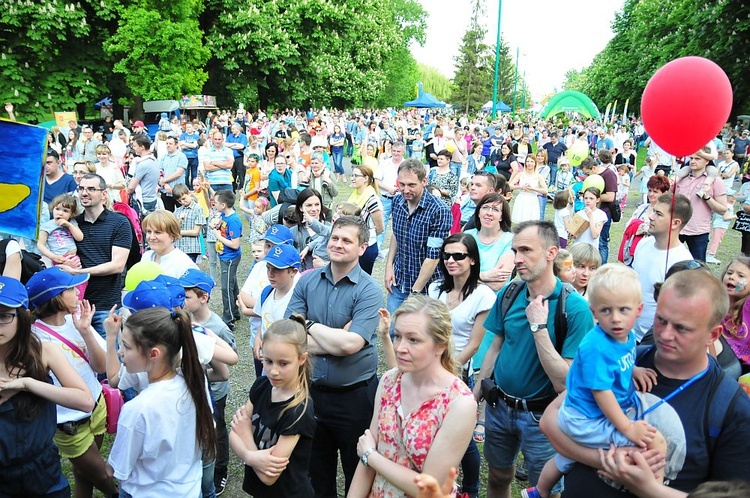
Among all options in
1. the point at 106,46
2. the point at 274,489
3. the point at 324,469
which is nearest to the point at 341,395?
the point at 324,469

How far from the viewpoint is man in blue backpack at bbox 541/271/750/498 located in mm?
2135

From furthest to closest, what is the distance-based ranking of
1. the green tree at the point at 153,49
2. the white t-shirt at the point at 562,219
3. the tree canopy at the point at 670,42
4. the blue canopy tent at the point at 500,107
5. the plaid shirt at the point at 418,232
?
the blue canopy tent at the point at 500,107, the tree canopy at the point at 670,42, the green tree at the point at 153,49, the white t-shirt at the point at 562,219, the plaid shirt at the point at 418,232

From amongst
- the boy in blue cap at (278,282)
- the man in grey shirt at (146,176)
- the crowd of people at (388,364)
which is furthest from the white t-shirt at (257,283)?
the man in grey shirt at (146,176)

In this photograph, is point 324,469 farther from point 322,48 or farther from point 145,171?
point 322,48

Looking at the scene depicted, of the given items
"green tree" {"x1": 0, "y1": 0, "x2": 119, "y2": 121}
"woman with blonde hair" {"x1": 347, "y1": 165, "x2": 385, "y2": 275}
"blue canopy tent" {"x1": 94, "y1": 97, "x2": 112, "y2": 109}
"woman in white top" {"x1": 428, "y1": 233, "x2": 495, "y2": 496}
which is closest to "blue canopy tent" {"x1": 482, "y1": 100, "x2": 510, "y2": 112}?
"blue canopy tent" {"x1": 94, "y1": 97, "x2": 112, "y2": 109}

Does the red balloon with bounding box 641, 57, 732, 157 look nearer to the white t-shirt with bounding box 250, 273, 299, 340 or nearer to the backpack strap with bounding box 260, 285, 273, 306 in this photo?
the white t-shirt with bounding box 250, 273, 299, 340

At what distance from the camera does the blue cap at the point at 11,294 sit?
9.49 ft

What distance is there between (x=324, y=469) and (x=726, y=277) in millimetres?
2901

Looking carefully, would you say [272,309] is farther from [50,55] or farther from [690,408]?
[50,55]

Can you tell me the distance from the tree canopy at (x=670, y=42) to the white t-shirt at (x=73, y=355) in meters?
27.9

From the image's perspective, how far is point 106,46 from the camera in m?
23.5

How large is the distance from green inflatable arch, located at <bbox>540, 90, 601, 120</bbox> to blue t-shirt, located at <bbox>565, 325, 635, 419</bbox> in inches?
1369

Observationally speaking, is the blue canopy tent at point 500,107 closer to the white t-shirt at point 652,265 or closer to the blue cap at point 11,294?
the white t-shirt at point 652,265

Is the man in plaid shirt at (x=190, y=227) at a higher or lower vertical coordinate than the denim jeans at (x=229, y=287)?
higher
